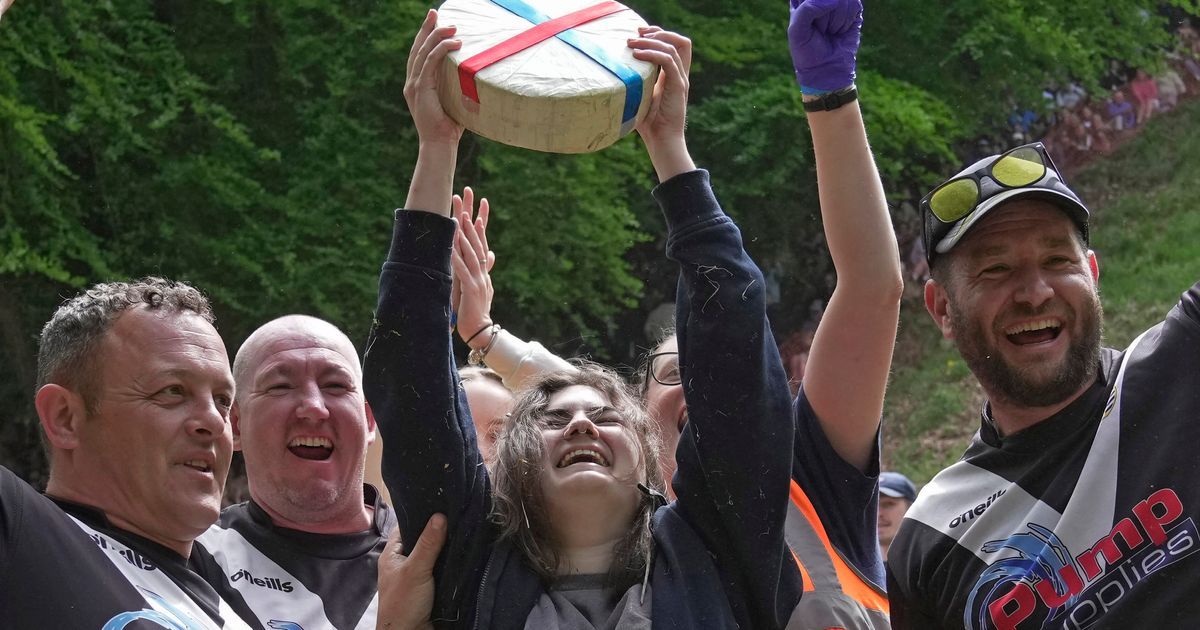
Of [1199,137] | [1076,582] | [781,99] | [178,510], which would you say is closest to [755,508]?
[1076,582]

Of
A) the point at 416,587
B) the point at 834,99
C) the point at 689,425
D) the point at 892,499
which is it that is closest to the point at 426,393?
the point at 416,587

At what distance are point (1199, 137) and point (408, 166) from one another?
31.7ft

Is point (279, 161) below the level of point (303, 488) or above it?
below

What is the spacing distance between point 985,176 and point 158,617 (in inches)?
84.9

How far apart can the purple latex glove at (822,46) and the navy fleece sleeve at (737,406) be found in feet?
1.68

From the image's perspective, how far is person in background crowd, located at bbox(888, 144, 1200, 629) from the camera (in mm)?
2734

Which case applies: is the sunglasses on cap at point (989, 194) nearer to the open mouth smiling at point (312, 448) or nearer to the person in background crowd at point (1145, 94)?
the open mouth smiling at point (312, 448)

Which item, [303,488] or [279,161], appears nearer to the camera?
[303,488]

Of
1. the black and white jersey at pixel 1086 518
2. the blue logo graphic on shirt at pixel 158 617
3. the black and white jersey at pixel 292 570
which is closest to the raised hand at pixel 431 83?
the blue logo graphic on shirt at pixel 158 617

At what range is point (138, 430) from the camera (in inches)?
118

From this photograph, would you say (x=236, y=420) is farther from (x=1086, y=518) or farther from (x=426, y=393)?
(x=1086, y=518)

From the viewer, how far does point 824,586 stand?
266 cm

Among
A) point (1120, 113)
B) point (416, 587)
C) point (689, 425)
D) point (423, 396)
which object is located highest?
point (423, 396)

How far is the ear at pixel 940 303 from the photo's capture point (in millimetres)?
3258
